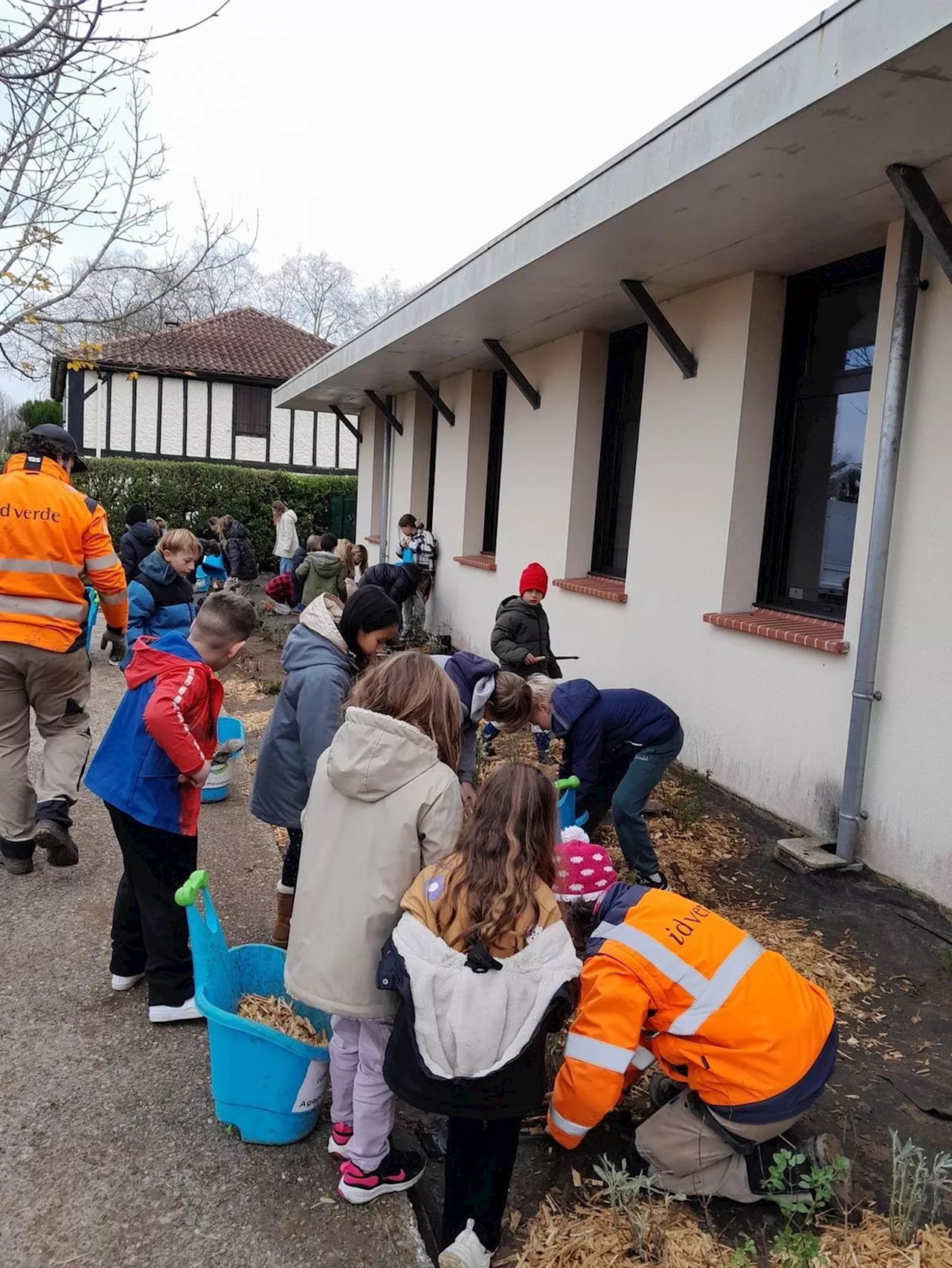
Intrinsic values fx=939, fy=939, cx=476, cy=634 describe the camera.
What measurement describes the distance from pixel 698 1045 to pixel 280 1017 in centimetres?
136

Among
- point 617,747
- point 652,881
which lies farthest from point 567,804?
point 652,881

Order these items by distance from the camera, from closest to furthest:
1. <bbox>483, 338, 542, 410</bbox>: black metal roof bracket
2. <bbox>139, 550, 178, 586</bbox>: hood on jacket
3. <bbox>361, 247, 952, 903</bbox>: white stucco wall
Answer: <bbox>361, 247, 952, 903</bbox>: white stucco wall, <bbox>139, 550, 178, 586</bbox>: hood on jacket, <bbox>483, 338, 542, 410</bbox>: black metal roof bracket

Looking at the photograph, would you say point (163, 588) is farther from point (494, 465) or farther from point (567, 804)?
point (494, 465)

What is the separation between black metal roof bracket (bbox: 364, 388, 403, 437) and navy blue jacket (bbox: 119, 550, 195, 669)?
7548 millimetres

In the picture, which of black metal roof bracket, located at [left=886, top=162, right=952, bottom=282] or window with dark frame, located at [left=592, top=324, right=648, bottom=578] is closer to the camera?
black metal roof bracket, located at [left=886, top=162, right=952, bottom=282]

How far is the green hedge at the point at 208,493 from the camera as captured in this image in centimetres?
2011

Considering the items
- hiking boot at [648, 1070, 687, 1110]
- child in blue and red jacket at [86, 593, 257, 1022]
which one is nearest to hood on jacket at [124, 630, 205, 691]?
child in blue and red jacket at [86, 593, 257, 1022]

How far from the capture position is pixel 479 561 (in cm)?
1041

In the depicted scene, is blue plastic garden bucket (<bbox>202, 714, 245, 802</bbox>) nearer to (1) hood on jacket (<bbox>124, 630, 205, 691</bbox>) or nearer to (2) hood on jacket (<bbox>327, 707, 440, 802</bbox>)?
(1) hood on jacket (<bbox>124, 630, 205, 691</bbox>)

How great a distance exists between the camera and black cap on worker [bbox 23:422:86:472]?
4.68m

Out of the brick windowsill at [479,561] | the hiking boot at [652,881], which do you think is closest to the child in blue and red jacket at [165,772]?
the hiking boot at [652,881]

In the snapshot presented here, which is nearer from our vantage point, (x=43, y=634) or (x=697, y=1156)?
(x=697, y=1156)

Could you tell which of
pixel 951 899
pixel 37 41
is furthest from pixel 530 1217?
pixel 37 41

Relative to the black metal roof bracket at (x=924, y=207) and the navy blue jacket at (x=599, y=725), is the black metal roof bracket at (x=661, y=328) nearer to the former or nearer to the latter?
the black metal roof bracket at (x=924, y=207)
